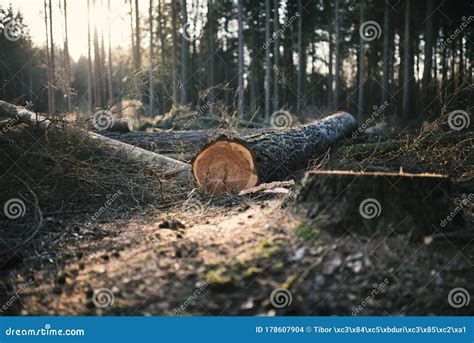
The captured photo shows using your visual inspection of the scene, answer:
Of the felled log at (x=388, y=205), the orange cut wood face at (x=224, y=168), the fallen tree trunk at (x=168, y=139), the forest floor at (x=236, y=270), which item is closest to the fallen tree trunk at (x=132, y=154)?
the orange cut wood face at (x=224, y=168)

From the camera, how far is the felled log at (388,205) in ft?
9.66

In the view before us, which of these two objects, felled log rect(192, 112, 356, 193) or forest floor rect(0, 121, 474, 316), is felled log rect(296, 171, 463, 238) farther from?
felled log rect(192, 112, 356, 193)

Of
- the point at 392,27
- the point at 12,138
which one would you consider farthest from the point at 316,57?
the point at 12,138

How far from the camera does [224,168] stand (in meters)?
5.66

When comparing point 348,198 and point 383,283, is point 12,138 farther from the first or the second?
point 383,283

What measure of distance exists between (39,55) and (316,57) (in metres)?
21.4

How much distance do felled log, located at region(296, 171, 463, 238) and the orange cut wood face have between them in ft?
8.52

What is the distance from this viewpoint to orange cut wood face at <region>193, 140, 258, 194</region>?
557cm

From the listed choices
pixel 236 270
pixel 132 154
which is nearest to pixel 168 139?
pixel 132 154

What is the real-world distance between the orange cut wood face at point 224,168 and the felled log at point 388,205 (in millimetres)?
2597

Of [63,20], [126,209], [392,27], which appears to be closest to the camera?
[126,209]

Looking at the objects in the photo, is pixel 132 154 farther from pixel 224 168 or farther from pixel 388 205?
pixel 388 205

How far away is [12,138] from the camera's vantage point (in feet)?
18.4
